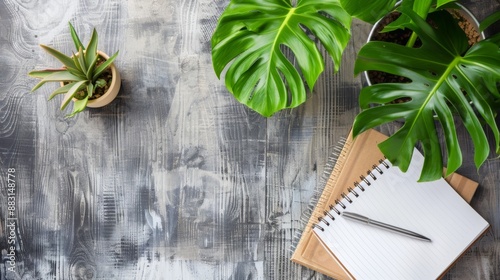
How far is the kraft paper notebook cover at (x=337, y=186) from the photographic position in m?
1.37

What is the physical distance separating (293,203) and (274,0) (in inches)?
19.6

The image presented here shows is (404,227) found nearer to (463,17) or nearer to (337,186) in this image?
(337,186)

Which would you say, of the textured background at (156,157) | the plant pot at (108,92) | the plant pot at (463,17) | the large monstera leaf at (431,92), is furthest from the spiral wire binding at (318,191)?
the plant pot at (108,92)

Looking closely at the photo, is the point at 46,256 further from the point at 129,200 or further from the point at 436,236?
the point at 436,236

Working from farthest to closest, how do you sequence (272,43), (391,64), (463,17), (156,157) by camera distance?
(156,157) < (463,17) < (272,43) < (391,64)

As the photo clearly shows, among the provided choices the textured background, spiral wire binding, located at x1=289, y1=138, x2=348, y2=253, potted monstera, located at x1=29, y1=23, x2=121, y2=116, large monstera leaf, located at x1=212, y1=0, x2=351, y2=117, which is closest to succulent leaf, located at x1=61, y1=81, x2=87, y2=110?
potted monstera, located at x1=29, y1=23, x2=121, y2=116

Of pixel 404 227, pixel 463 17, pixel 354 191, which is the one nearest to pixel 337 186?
pixel 354 191

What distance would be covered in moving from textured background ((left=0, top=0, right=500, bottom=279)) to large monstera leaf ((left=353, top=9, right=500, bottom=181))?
1.04 feet

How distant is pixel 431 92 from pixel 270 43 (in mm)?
340

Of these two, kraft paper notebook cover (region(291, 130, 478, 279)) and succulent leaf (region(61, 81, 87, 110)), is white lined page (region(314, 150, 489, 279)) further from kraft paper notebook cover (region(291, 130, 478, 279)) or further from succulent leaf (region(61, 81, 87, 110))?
succulent leaf (region(61, 81, 87, 110))

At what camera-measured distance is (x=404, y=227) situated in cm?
134

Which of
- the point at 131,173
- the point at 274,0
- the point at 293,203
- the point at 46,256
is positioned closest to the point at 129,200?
the point at 131,173

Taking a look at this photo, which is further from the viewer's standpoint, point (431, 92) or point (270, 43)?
point (270, 43)

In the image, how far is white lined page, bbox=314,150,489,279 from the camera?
1.32m
